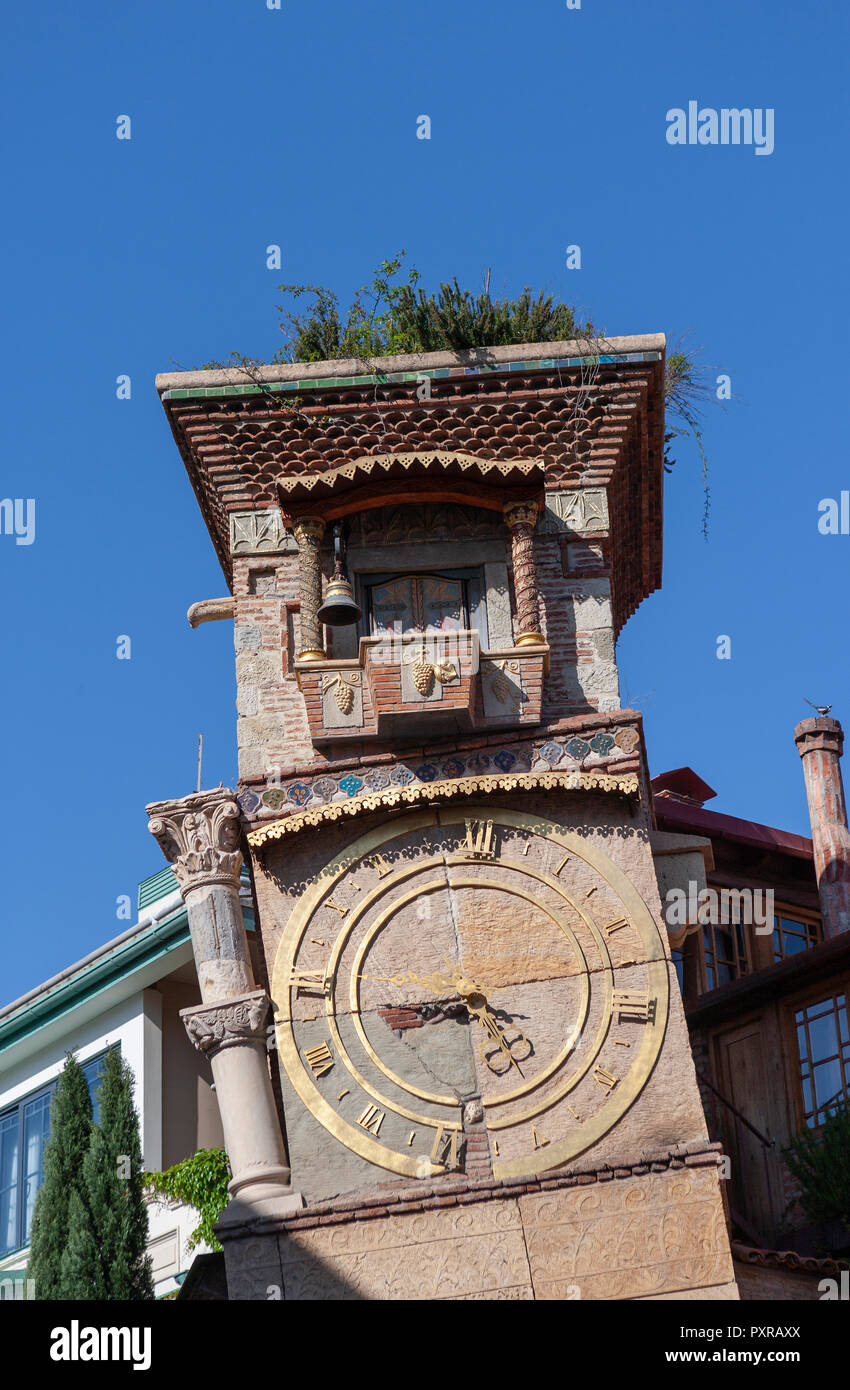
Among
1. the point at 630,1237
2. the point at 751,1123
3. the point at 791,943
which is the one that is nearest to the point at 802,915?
the point at 791,943

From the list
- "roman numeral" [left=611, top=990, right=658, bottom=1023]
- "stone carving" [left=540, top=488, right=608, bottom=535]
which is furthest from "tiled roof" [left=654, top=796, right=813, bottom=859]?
"roman numeral" [left=611, top=990, right=658, bottom=1023]

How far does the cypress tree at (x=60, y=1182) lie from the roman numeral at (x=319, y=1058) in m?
2.08

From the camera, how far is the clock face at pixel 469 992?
17.9 metres

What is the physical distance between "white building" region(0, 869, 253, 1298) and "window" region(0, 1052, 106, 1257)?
1 cm

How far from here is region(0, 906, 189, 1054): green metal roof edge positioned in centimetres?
2186

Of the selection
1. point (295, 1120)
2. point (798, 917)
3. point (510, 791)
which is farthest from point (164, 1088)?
point (798, 917)

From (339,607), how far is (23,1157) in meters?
7.34

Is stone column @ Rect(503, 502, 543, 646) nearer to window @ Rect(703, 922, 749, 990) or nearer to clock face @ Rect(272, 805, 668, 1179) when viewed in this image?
clock face @ Rect(272, 805, 668, 1179)

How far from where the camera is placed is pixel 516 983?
18438mm

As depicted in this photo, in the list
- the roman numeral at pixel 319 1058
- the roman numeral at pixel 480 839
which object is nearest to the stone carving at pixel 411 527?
the roman numeral at pixel 480 839

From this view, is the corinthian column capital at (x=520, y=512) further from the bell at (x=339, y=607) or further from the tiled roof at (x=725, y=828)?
the tiled roof at (x=725, y=828)

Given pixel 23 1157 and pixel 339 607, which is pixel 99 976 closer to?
pixel 23 1157
